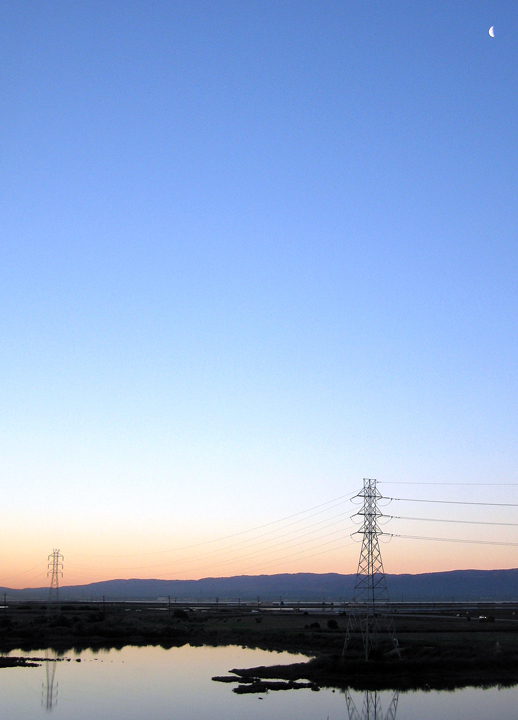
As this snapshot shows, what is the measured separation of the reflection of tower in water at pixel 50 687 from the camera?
36438mm

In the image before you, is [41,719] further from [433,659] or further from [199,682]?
[433,659]

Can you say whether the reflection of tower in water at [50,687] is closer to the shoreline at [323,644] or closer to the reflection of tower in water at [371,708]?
the shoreline at [323,644]

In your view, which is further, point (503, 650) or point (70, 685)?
point (503, 650)

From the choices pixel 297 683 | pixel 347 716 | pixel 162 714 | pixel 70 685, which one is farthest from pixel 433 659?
pixel 70 685

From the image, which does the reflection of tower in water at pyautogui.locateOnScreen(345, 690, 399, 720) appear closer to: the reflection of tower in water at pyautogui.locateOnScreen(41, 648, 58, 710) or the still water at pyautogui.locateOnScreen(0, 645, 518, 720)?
the still water at pyautogui.locateOnScreen(0, 645, 518, 720)

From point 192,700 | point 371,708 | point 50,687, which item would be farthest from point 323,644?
point 50,687

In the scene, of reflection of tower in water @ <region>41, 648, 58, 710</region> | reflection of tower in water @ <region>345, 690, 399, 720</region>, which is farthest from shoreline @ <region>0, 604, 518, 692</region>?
reflection of tower in water @ <region>41, 648, 58, 710</region>

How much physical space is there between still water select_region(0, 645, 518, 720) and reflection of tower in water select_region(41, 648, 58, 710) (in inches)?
2.2

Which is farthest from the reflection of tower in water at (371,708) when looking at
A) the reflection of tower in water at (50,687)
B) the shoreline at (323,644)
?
the reflection of tower in water at (50,687)

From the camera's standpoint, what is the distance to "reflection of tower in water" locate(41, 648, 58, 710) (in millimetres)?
36438

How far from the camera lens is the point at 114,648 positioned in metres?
61.8

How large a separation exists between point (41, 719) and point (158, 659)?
2302 centimetres

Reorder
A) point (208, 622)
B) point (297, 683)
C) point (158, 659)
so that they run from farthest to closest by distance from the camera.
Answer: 1. point (208, 622)
2. point (158, 659)
3. point (297, 683)

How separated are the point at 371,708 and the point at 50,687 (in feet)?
65.6
